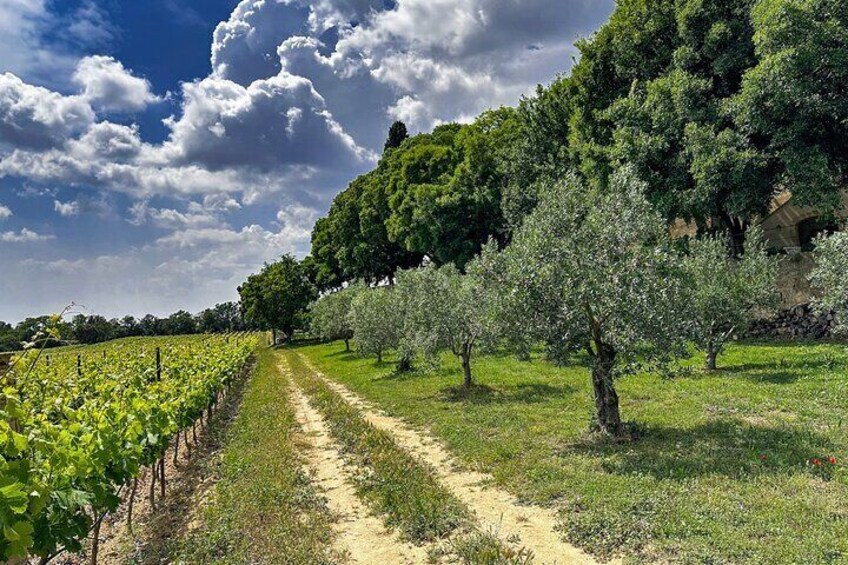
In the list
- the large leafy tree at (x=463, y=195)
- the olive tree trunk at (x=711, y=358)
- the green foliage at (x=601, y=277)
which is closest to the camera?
→ the green foliage at (x=601, y=277)

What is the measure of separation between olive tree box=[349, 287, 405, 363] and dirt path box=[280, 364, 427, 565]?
12651mm

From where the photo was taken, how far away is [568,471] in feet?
29.5

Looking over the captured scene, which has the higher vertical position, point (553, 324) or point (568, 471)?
point (553, 324)

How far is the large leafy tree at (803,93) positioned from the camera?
64.9 feet

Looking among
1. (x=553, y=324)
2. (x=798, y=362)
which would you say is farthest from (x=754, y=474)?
(x=798, y=362)

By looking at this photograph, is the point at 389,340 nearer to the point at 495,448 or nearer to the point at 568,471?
the point at 495,448

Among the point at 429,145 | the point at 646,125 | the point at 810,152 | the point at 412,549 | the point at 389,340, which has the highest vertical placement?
the point at 429,145

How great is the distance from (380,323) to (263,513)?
18.3 m

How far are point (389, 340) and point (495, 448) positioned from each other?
1599 centimetres

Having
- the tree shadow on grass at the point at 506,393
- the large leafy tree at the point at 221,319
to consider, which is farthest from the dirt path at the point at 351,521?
the large leafy tree at the point at 221,319

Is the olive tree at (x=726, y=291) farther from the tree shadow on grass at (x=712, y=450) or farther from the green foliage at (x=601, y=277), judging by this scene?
the green foliage at (x=601, y=277)

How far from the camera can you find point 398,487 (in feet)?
29.2

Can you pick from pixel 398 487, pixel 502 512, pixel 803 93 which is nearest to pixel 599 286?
pixel 502 512

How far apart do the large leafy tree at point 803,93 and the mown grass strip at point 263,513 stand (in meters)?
22.5
